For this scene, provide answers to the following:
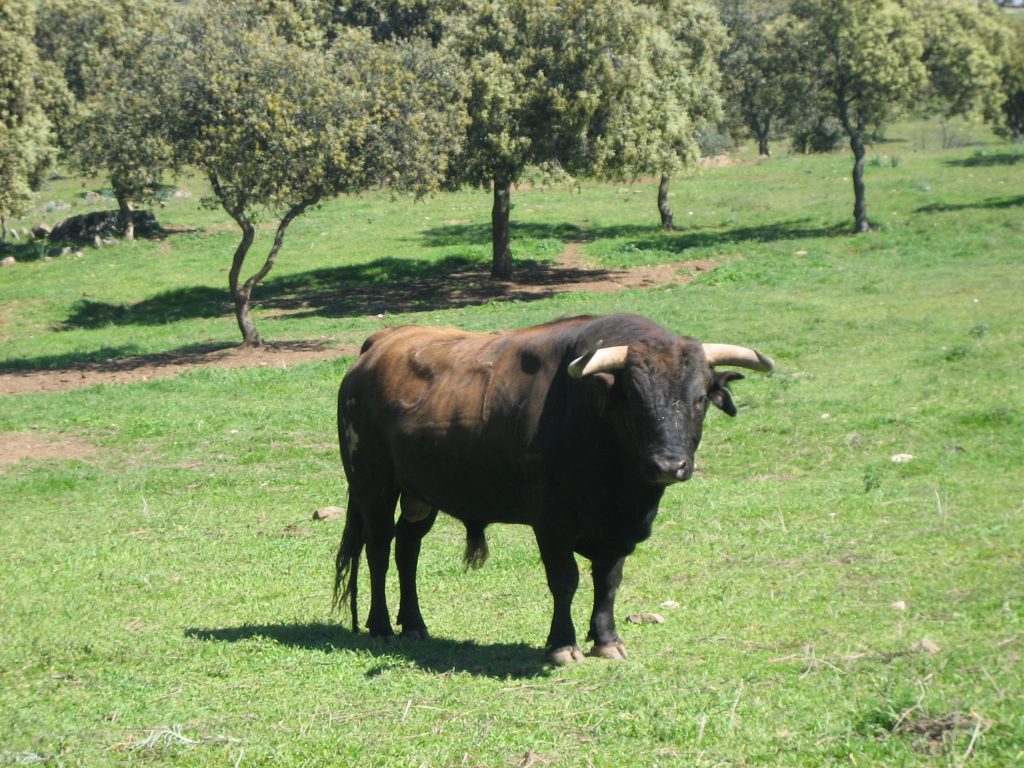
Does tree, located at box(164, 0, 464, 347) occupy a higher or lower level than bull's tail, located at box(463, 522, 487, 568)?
higher

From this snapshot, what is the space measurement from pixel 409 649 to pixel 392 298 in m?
24.9

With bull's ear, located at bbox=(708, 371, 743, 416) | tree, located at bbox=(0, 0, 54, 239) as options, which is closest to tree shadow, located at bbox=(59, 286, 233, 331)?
tree, located at bbox=(0, 0, 54, 239)

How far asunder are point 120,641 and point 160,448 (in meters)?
9.36

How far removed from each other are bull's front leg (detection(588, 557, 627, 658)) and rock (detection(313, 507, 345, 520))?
251 inches

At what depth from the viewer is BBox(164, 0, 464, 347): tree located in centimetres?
2606

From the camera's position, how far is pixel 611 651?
329 inches

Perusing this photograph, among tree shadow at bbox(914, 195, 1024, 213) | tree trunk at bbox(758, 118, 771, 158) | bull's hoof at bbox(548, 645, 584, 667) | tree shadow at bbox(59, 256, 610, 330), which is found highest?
tree trunk at bbox(758, 118, 771, 158)

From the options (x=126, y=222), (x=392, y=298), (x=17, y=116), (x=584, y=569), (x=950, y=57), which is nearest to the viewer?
(x=584, y=569)

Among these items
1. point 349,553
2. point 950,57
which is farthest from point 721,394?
point 950,57

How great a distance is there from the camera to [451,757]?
20.0 feet

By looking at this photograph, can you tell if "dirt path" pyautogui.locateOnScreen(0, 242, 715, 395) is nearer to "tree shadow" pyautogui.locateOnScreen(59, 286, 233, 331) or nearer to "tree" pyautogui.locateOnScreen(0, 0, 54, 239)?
"tree shadow" pyautogui.locateOnScreen(59, 286, 233, 331)

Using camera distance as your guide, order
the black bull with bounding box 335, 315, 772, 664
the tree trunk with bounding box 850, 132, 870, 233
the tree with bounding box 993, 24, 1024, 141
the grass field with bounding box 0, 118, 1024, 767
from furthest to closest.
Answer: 1. the tree with bounding box 993, 24, 1024, 141
2. the tree trunk with bounding box 850, 132, 870, 233
3. the black bull with bounding box 335, 315, 772, 664
4. the grass field with bounding box 0, 118, 1024, 767

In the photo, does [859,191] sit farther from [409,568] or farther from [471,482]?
[471,482]

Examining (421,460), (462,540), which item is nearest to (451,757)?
(421,460)
